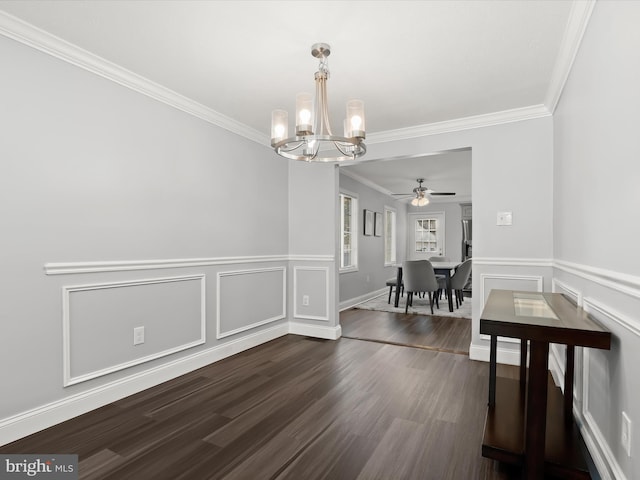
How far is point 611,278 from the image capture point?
1.44 metres

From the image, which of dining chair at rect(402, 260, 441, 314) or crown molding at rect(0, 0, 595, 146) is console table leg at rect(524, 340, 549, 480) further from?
dining chair at rect(402, 260, 441, 314)

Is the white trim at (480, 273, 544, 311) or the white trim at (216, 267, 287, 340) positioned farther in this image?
the white trim at (216, 267, 287, 340)

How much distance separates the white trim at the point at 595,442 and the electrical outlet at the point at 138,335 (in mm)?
2771

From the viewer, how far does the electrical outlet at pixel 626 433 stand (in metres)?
1.28

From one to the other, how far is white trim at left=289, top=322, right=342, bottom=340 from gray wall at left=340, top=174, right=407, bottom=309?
173cm

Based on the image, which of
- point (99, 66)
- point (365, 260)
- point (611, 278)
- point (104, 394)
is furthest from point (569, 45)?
point (365, 260)

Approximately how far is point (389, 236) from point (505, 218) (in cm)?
534

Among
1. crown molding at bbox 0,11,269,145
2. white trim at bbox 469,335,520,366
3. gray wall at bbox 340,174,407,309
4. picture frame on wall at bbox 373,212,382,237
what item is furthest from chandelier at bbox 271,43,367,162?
picture frame on wall at bbox 373,212,382,237

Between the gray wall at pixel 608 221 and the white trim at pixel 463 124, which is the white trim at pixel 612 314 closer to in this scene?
the gray wall at pixel 608 221

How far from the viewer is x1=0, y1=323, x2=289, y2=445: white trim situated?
2004 millimetres

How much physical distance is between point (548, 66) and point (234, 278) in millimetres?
3068

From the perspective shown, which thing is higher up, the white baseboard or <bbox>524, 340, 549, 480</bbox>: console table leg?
<bbox>524, 340, 549, 480</bbox>: console table leg

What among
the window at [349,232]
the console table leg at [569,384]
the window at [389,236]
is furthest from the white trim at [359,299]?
the console table leg at [569,384]

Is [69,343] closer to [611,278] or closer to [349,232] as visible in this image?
[611,278]
